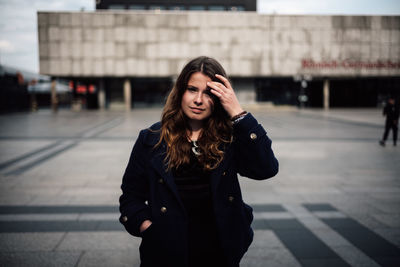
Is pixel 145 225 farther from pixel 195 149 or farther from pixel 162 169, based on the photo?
pixel 195 149

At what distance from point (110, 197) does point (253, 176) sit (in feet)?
14.4

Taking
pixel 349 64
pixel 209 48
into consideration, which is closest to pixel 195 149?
pixel 209 48

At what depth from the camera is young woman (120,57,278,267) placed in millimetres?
1899

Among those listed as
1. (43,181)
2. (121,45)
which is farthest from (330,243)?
(121,45)

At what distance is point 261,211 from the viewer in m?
5.17

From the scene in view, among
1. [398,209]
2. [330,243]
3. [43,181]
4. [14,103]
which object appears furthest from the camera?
[14,103]

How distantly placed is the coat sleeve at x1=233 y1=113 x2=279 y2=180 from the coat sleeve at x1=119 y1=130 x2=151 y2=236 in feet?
1.90

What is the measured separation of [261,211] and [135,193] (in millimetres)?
3447

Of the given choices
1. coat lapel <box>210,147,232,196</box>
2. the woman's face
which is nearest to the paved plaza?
coat lapel <box>210,147,232,196</box>

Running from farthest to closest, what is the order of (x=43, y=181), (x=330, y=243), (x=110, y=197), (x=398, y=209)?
(x=43, y=181) → (x=110, y=197) → (x=398, y=209) → (x=330, y=243)

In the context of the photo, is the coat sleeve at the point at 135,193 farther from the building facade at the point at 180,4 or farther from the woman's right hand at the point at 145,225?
the building facade at the point at 180,4

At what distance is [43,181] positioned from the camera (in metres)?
6.91

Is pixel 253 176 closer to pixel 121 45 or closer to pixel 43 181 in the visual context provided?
pixel 43 181

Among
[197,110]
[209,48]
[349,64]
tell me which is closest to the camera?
[197,110]
